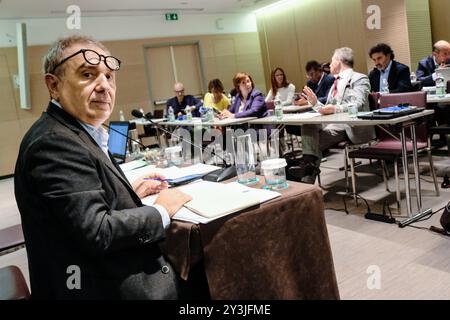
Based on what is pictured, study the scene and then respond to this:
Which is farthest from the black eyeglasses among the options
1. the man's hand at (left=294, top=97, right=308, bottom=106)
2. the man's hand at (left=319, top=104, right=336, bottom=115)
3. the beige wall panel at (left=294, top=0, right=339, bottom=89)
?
the beige wall panel at (left=294, top=0, right=339, bottom=89)

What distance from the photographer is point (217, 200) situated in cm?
111

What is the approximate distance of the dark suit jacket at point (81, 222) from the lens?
0.86 metres

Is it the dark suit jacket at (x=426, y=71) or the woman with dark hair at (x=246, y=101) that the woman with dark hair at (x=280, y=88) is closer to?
the woman with dark hair at (x=246, y=101)

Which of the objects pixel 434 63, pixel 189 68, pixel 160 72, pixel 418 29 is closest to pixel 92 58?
pixel 434 63

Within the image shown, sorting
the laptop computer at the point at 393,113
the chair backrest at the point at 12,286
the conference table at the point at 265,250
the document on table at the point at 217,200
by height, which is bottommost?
the chair backrest at the point at 12,286

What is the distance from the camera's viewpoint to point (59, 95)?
99cm

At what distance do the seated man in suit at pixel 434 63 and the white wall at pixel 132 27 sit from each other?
17.7 feet

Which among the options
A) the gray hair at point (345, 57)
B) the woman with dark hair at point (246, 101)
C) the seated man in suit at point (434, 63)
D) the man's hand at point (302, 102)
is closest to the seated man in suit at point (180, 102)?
the woman with dark hair at point (246, 101)

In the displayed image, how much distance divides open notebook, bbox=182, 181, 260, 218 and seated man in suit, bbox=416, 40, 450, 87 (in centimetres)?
396

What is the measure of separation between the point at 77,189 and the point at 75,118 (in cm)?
24

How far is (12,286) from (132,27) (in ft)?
24.9
